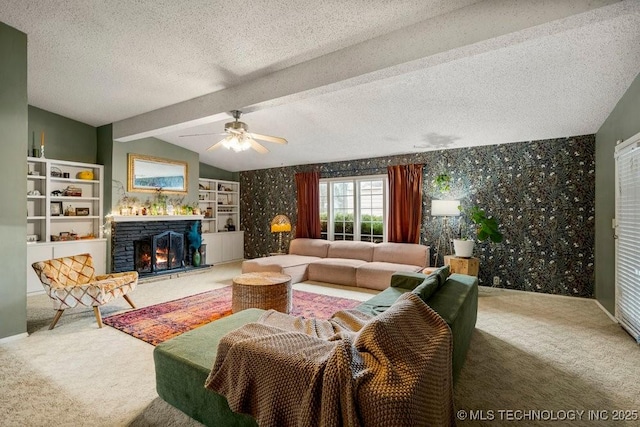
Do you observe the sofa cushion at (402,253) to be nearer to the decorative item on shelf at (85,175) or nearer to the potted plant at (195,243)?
the potted plant at (195,243)

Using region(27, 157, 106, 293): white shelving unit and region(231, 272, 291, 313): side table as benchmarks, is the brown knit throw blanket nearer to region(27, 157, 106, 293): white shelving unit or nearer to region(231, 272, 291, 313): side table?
region(231, 272, 291, 313): side table

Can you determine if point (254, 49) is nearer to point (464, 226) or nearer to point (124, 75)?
point (124, 75)

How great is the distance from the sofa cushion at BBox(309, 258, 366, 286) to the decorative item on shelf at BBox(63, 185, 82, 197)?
171 inches

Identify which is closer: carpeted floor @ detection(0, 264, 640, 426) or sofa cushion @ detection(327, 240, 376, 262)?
carpeted floor @ detection(0, 264, 640, 426)

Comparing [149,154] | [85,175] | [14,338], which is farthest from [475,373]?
[85,175]

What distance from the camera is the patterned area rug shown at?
3.38 metres

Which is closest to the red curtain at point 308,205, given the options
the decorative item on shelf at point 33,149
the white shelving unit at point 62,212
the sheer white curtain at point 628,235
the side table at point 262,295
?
the side table at point 262,295

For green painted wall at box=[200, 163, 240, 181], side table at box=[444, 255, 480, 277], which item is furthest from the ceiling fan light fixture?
green painted wall at box=[200, 163, 240, 181]

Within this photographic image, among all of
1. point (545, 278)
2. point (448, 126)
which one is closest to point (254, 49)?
point (448, 126)

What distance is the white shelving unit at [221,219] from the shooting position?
7.75 meters

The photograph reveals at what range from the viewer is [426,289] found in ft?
7.93

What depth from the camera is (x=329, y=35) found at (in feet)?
9.21

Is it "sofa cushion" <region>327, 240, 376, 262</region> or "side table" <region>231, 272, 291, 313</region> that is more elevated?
"sofa cushion" <region>327, 240, 376, 262</region>

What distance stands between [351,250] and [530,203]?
3.09 metres
